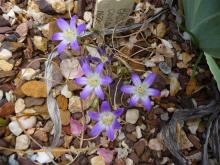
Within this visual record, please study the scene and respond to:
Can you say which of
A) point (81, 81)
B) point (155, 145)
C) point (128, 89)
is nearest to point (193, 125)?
point (155, 145)

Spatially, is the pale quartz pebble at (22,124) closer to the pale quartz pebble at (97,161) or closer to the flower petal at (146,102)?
the pale quartz pebble at (97,161)

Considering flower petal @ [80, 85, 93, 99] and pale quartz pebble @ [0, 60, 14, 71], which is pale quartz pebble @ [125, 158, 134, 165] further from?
pale quartz pebble @ [0, 60, 14, 71]

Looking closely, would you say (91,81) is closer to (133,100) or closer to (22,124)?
(133,100)

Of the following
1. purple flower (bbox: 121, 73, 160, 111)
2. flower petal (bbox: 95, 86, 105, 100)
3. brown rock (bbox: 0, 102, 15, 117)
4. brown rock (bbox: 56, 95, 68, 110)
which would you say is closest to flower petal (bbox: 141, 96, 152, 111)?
purple flower (bbox: 121, 73, 160, 111)

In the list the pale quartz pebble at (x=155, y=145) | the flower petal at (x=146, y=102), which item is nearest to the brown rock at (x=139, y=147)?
the pale quartz pebble at (x=155, y=145)

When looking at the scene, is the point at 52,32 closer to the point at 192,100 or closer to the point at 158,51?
the point at 158,51

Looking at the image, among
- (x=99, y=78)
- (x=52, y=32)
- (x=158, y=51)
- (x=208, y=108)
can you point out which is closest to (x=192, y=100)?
(x=208, y=108)
